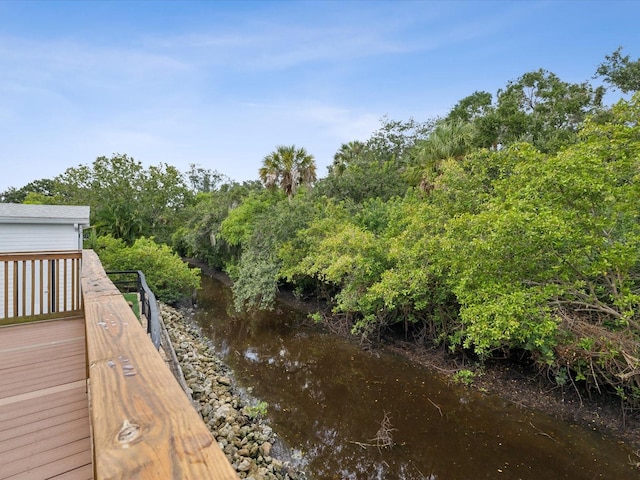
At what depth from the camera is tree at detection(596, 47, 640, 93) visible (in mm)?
13430

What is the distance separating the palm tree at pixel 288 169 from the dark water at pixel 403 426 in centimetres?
1001

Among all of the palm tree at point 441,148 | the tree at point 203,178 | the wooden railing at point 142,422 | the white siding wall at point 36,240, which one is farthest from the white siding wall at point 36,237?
the tree at point 203,178

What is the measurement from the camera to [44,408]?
211cm

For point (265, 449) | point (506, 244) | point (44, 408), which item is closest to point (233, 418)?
point (265, 449)

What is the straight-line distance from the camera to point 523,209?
17.3 feet

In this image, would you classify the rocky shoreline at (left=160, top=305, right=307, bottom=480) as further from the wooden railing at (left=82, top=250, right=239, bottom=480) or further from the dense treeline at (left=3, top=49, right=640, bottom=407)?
the wooden railing at (left=82, top=250, right=239, bottom=480)

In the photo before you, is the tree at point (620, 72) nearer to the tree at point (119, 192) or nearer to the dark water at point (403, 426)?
the dark water at point (403, 426)

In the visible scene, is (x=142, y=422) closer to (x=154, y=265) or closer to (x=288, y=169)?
(x=154, y=265)

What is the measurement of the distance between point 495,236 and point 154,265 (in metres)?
11.8

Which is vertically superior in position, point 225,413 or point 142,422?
point 142,422

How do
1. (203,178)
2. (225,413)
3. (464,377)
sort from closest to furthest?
(225,413)
(464,377)
(203,178)

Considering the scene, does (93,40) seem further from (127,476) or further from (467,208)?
(127,476)

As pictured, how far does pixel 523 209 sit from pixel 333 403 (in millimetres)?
5075

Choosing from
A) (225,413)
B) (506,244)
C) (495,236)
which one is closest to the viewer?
(495,236)
